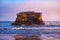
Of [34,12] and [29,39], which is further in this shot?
[34,12]

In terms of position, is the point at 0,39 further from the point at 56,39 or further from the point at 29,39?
the point at 56,39

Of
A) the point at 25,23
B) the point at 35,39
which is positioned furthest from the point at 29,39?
the point at 25,23

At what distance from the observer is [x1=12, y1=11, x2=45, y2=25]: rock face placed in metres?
16.2

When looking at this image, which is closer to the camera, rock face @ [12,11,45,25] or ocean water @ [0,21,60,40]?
ocean water @ [0,21,60,40]

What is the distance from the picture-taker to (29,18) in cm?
1634

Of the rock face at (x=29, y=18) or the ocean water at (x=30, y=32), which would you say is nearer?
the ocean water at (x=30, y=32)

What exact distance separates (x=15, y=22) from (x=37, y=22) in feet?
4.76

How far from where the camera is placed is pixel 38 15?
653 inches

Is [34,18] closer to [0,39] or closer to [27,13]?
[27,13]

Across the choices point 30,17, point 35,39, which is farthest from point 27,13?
point 35,39

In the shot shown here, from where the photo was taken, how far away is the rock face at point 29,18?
16.2 metres

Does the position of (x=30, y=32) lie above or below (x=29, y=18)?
below

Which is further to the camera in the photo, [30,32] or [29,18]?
[29,18]

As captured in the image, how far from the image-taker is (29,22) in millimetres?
16328
